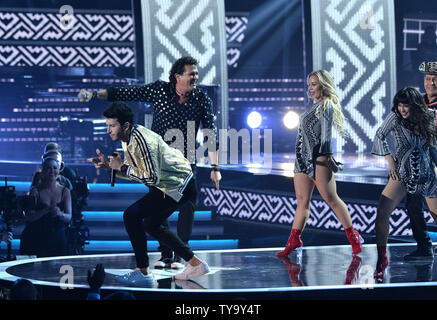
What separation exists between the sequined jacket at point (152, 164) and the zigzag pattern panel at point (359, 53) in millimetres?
6997

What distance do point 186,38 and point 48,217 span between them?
4.95 m

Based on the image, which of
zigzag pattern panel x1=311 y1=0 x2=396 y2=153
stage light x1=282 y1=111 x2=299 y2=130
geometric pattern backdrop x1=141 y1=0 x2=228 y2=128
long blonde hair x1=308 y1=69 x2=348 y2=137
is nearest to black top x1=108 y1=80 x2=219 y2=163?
long blonde hair x1=308 y1=69 x2=348 y2=137

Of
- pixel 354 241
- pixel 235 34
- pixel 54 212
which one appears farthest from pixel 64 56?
pixel 354 241

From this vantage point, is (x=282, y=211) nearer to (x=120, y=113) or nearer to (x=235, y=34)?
(x=120, y=113)

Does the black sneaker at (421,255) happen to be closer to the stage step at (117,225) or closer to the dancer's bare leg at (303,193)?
the dancer's bare leg at (303,193)

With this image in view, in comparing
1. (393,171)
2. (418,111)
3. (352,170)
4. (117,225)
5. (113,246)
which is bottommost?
(113,246)

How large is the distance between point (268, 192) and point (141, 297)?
13.1 ft

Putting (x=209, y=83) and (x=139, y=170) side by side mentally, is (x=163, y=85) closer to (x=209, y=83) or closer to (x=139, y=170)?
(x=139, y=170)

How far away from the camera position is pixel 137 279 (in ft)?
14.8

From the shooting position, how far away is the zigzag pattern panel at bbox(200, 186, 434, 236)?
7031 millimetres

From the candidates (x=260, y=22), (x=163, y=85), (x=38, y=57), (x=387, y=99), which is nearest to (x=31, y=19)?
(x=38, y=57)

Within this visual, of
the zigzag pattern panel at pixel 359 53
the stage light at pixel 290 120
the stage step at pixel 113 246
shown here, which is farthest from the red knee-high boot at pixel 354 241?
the stage light at pixel 290 120

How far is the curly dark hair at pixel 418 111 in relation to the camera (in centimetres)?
512

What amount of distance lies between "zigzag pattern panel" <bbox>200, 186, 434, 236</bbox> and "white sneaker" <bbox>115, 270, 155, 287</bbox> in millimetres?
3180
